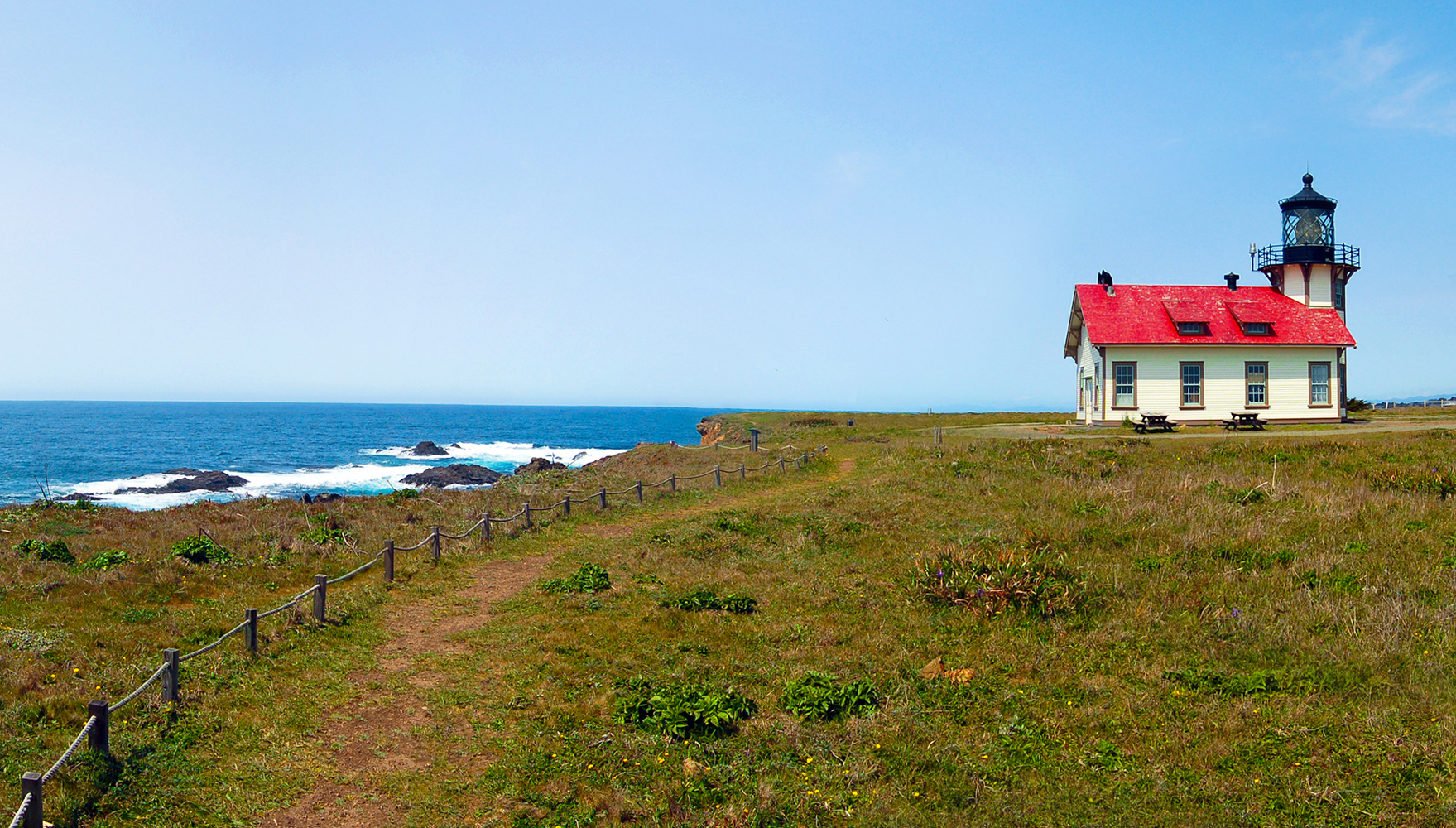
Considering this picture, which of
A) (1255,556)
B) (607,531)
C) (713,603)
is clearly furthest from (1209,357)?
(713,603)

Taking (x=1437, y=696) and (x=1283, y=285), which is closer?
(x=1437, y=696)

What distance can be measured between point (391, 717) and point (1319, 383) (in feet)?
134

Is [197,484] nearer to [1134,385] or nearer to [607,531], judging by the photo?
[607,531]

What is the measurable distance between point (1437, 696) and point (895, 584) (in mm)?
7007

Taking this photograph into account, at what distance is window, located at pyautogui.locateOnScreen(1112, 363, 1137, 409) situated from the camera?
36062 mm

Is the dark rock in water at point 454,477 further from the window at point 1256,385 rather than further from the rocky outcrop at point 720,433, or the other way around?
the window at point 1256,385

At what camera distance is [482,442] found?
11019 cm

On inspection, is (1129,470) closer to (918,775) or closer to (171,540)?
(918,775)

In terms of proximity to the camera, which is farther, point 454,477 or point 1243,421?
point 454,477

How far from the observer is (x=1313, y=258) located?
126ft

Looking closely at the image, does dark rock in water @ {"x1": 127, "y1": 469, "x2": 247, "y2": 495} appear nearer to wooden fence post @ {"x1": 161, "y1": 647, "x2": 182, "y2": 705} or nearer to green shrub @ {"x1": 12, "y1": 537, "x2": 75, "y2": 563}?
green shrub @ {"x1": 12, "y1": 537, "x2": 75, "y2": 563}

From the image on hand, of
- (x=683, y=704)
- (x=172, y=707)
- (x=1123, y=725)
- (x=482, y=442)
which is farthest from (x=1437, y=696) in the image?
(x=482, y=442)

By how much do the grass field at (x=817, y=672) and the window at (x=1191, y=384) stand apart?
17330 mm

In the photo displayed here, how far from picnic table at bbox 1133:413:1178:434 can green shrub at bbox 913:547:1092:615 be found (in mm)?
22472
